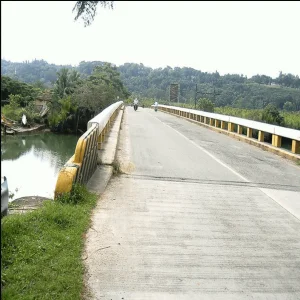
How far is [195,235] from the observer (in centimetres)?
480

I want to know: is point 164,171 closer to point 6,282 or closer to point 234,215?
point 234,215

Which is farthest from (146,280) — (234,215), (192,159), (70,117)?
(70,117)

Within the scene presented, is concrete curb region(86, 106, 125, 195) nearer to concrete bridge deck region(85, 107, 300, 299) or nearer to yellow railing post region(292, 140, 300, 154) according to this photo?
concrete bridge deck region(85, 107, 300, 299)

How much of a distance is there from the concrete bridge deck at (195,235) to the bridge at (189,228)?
0.01 m

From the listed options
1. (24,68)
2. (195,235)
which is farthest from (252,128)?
(24,68)

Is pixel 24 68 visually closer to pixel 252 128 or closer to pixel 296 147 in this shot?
pixel 296 147

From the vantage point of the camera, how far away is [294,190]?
295 inches

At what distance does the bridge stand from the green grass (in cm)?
16

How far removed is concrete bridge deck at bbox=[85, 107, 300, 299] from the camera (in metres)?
3.62

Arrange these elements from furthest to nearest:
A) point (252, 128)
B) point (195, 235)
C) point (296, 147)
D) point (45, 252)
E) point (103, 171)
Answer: point (252, 128) < point (296, 147) < point (103, 171) < point (195, 235) < point (45, 252)

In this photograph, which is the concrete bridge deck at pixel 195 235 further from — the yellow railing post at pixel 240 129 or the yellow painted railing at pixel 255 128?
the yellow railing post at pixel 240 129

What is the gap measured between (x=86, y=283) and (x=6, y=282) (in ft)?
2.19

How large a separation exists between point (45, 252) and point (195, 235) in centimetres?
183

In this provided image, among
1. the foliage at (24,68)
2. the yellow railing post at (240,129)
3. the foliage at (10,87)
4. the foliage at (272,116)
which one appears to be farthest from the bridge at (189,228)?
the foliage at (272,116)
